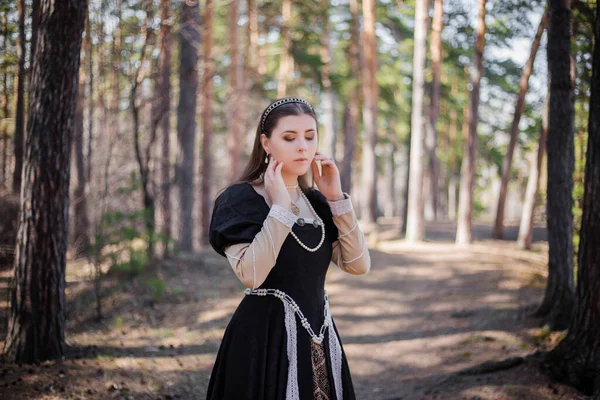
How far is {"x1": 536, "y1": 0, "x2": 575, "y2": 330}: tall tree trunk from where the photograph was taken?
541cm

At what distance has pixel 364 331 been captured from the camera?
7148mm

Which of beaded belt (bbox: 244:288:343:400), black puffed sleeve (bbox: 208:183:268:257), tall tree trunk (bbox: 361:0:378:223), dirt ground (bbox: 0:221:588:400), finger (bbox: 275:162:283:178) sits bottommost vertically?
dirt ground (bbox: 0:221:588:400)

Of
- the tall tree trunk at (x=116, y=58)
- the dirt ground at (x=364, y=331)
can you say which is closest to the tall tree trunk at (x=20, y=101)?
the tall tree trunk at (x=116, y=58)

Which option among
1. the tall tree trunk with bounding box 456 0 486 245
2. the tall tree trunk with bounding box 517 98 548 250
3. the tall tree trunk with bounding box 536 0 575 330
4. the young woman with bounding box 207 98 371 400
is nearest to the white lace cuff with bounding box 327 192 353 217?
the young woman with bounding box 207 98 371 400

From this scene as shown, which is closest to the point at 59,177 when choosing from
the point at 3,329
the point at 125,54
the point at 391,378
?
the point at 3,329

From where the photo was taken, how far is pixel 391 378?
17.7 ft

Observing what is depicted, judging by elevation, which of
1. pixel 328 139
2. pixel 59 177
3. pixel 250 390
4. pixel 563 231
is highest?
pixel 328 139

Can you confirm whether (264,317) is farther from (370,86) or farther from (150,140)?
(370,86)

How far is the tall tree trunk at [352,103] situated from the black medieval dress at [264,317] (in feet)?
53.5

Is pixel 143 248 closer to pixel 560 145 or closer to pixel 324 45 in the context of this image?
pixel 560 145

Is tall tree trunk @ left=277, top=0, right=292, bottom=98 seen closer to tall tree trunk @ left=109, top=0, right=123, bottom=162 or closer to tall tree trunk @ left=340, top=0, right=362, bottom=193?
tall tree trunk @ left=340, top=0, right=362, bottom=193

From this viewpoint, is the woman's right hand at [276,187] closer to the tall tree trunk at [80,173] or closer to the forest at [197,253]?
the forest at [197,253]

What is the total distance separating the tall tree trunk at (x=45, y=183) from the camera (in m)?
4.22

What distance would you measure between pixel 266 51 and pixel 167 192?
1028 cm
